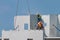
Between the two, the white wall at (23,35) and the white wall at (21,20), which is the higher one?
the white wall at (21,20)

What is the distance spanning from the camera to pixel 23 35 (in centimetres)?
4766

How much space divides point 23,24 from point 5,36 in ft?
14.7

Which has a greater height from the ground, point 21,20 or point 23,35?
point 21,20

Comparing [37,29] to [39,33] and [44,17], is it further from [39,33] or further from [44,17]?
[44,17]

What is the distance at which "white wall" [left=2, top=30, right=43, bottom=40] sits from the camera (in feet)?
155

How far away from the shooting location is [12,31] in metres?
48.0

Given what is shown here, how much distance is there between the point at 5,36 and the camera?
48344 mm

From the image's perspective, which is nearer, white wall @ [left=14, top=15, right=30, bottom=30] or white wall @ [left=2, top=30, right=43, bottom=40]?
white wall @ [left=2, top=30, right=43, bottom=40]

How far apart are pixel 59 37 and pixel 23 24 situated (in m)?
5.73

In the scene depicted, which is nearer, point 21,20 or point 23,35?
point 23,35

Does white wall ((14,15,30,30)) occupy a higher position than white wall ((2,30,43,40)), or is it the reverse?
white wall ((14,15,30,30))

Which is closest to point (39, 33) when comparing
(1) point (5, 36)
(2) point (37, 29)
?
(2) point (37, 29)

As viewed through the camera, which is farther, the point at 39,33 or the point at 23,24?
the point at 23,24

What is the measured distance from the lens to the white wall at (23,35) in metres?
47.1
